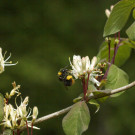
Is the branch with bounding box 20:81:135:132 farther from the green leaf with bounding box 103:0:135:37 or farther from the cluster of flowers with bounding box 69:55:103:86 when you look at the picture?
the green leaf with bounding box 103:0:135:37

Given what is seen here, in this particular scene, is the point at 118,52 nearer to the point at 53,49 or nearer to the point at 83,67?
the point at 83,67

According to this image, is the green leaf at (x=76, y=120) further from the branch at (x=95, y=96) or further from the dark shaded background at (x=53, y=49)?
the dark shaded background at (x=53, y=49)

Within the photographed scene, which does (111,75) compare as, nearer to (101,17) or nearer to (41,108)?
(41,108)

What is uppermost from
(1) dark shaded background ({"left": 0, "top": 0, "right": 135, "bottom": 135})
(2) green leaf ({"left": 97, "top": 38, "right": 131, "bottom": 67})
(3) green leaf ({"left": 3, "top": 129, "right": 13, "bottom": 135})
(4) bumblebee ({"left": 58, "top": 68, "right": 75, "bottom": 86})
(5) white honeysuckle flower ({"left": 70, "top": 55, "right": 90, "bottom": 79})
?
(5) white honeysuckle flower ({"left": 70, "top": 55, "right": 90, "bottom": 79})

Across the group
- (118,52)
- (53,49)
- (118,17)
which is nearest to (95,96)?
(118,17)

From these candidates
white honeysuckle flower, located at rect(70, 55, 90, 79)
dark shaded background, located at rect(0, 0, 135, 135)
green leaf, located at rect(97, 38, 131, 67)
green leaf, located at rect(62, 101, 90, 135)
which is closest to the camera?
green leaf, located at rect(62, 101, 90, 135)

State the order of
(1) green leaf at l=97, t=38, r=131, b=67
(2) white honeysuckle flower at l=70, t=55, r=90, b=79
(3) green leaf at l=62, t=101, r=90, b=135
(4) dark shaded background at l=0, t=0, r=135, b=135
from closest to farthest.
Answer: (3) green leaf at l=62, t=101, r=90, b=135, (2) white honeysuckle flower at l=70, t=55, r=90, b=79, (1) green leaf at l=97, t=38, r=131, b=67, (4) dark shaded background at l=0, t=0, r=135, b=135

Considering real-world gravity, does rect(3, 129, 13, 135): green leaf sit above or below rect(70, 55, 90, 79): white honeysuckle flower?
below

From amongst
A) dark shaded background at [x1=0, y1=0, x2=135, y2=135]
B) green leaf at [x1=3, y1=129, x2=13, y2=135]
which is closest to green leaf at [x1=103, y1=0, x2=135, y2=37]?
green leaf at [x1=3, y1=129, x2=13, y2=135]
